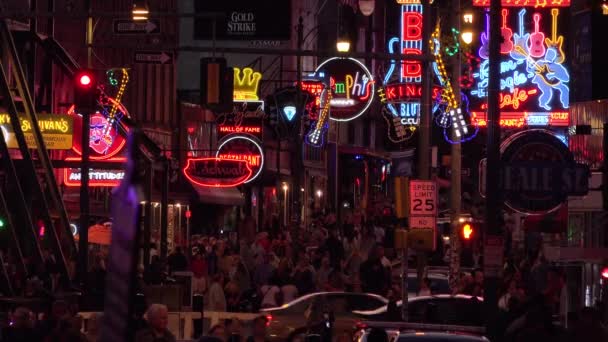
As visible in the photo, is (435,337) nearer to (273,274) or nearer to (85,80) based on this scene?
(85,80)

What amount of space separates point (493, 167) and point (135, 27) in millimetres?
7788

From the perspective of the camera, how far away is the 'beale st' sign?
64.2 ft

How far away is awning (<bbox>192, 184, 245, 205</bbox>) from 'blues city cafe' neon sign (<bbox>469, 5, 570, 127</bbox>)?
1306 cm

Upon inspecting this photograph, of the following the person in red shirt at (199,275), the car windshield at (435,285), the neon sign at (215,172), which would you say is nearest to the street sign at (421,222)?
the car windshield at (435,285)

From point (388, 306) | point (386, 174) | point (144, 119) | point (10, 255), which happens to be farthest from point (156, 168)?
point (386, 174)

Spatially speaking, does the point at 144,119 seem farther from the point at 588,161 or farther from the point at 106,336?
the point at 106,336

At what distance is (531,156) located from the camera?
794 inches

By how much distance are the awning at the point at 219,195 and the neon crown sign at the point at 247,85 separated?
3734mm

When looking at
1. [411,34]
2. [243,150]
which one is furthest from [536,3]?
[243,150]

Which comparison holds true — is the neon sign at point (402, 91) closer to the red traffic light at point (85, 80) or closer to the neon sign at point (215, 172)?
the neon sign at point (215, 172)

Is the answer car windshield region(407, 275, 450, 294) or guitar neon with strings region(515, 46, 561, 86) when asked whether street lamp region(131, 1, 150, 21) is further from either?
guitar neon with strings region(515, 46, 561, 86)

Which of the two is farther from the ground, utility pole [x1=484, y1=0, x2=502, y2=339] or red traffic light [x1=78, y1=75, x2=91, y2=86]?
red traffic light [x1=78, y1=75, x2=91, y2=86]

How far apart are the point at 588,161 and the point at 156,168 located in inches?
454

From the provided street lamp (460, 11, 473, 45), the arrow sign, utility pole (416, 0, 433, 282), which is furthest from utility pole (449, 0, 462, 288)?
the arrow sign
